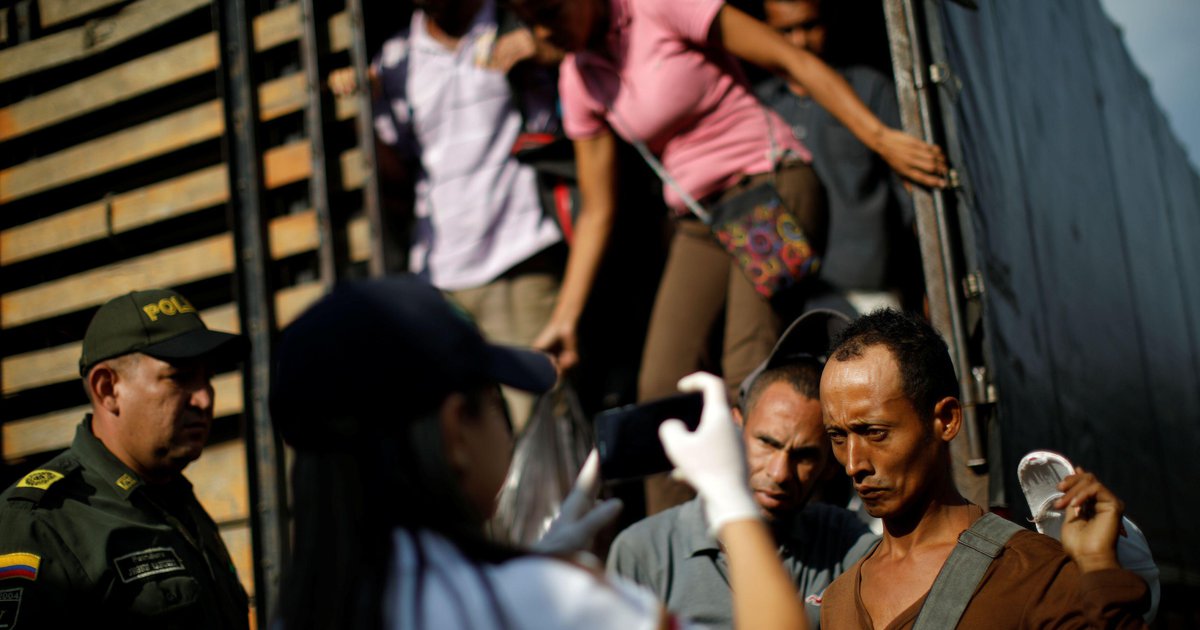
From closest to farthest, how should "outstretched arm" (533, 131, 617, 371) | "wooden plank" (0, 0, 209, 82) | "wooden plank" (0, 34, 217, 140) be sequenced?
"outstretched arm" (533, 131, 617, 371) → "wooden plank" (0, 34, 217, 140) → "wooden plank" (0, 0, 209, 82)

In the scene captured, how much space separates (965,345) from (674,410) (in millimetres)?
1227

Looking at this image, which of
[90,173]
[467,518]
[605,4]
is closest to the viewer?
[467,518]

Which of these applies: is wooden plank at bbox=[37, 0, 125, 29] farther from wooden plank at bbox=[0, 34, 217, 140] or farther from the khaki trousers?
the khaki trousers

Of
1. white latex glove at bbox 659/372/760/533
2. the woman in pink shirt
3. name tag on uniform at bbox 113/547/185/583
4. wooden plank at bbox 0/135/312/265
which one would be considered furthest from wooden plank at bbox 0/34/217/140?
white latex glove at bbox 659/372/760/533

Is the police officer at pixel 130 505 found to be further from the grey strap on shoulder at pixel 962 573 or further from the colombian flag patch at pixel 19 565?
the grey strap on shoulder at pixel 962 573

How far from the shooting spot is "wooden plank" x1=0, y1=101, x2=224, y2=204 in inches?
220

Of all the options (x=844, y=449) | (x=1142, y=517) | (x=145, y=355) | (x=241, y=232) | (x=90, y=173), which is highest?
(x=90, y=173)

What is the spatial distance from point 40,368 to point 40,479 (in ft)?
10.7

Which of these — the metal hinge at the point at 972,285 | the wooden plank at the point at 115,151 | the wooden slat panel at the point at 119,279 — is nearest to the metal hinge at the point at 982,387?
the metal hinge at the point at 972,285

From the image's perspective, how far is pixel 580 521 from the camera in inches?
72.2

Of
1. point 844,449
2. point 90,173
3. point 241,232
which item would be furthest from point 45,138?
point 844,449

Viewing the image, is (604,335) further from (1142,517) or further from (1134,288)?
(1134,288)

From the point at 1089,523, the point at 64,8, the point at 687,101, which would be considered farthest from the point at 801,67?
the point at 64,8

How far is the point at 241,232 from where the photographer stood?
5.30 metres
